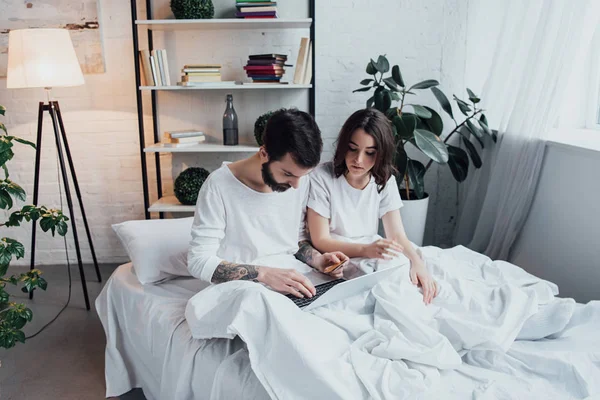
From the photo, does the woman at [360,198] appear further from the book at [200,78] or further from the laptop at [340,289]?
the book at [200,78]

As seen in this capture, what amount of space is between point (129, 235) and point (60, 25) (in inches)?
69.3

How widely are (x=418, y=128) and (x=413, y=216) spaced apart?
1.67ft

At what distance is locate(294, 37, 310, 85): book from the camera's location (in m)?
2.88

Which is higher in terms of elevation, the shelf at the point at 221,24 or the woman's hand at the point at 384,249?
the shelf at the point at 221,24

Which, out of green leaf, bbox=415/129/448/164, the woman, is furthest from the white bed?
green leaf, bbox=415/129/448/164

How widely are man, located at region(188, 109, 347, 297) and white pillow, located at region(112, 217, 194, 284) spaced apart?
0.30 metres

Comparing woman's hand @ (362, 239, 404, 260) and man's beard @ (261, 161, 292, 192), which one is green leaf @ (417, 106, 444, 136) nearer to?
woman's hand @ (362, 239, 404, 260)

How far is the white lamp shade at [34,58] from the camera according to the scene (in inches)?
97.8

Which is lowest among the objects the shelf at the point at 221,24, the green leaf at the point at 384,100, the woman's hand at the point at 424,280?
the woman's hand at the point at 424,280

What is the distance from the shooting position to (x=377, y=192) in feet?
6.60

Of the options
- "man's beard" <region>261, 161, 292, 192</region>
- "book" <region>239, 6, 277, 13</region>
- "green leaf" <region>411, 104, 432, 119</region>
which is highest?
"book" <region>239, 6, 277, 13</region>

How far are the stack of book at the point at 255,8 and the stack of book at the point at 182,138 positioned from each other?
75 centimetres

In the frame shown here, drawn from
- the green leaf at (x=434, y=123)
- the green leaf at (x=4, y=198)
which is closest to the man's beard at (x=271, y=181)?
the green leaf at (x=4, y=198)

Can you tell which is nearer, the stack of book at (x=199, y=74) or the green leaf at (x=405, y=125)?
the green leaf at (x=405, y=125)
